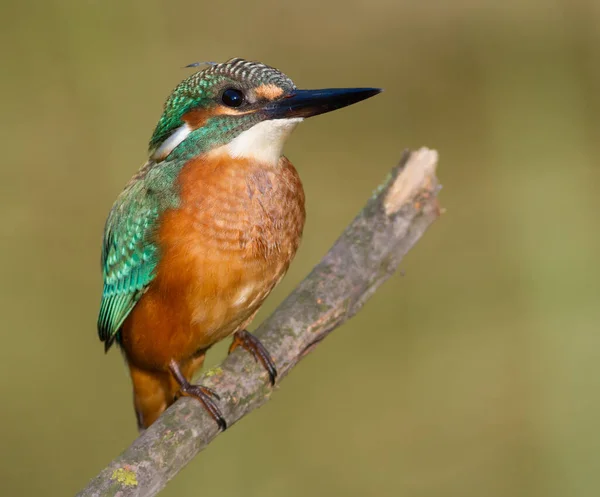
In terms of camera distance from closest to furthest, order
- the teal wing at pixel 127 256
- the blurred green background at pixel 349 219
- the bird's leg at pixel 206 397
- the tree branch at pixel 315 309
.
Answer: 1. the tree branch at pixel 315 309
2. the bird's leg at pixel 206 397
3. the teal wing at pixel 127 256
4. the blurred green background at pixel 349 219

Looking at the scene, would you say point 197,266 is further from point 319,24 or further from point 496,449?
point 319,24

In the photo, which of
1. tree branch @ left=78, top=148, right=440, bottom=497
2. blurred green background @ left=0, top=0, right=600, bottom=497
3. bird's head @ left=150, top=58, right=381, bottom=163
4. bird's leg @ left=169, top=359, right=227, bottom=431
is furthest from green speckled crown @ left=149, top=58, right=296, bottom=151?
blurred green background @ left=0, top=0, right=600, bottom=497

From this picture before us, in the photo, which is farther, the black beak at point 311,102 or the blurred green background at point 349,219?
the blurred green background at point 349,219

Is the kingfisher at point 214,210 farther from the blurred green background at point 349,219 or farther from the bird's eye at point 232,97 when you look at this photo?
the blurred green background at point 349,219

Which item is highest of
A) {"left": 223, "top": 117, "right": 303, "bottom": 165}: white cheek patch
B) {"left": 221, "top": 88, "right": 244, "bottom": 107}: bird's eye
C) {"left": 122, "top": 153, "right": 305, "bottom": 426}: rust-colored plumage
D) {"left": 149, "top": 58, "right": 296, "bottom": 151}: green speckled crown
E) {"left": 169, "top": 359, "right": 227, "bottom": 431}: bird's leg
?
{"left": 149, "top": 58, "right": 296, "bottom": 151}: green speckled crown

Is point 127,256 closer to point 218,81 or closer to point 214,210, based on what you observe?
point 214,210

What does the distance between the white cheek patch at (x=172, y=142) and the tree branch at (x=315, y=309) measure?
457mm

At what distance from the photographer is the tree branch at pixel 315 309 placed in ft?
5.44

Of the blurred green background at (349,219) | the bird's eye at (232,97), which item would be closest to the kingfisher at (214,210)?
the bird's eye at (232,97)

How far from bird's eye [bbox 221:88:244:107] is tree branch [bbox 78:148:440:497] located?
49 cm

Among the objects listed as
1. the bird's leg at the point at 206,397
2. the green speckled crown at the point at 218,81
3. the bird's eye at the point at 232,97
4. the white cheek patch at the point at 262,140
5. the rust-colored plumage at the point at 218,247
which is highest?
the green speckled crown at the point at 218,81

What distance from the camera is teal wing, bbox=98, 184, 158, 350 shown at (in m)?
1.90

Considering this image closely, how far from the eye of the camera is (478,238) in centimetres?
368

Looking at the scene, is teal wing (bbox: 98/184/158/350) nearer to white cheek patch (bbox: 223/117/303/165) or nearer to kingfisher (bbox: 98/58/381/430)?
kingfisher (bbox: 98/58/381/430)
